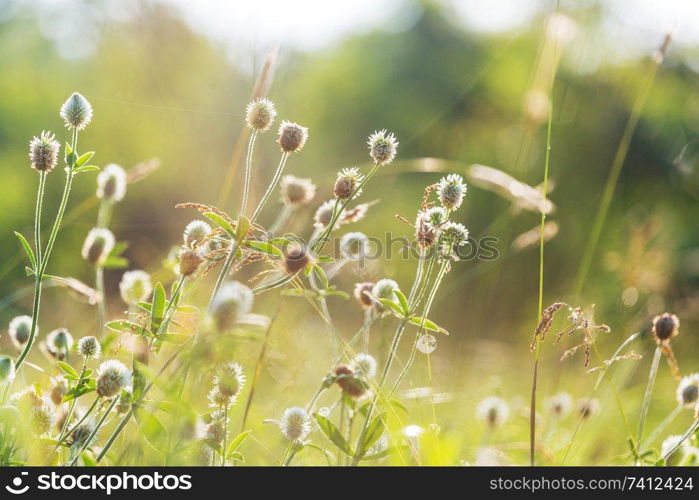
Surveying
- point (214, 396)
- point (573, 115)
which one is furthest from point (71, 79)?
point (214, 396)

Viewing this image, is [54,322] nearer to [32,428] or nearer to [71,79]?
[32,428]

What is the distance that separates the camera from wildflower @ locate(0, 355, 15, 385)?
1411mm

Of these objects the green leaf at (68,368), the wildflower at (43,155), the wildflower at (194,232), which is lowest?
the green leaf at (68,368)

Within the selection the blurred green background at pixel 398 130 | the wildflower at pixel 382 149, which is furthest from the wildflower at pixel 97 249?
the blurred green background at pixel 398 130

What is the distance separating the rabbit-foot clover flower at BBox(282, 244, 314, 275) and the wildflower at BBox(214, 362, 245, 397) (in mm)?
240

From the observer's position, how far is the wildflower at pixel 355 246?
6.38 feet

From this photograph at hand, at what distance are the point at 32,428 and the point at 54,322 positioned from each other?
7.48 feet

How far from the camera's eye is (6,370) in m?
1.42

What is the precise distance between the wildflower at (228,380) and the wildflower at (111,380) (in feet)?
0.60

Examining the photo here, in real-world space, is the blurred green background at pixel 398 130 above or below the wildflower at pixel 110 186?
above

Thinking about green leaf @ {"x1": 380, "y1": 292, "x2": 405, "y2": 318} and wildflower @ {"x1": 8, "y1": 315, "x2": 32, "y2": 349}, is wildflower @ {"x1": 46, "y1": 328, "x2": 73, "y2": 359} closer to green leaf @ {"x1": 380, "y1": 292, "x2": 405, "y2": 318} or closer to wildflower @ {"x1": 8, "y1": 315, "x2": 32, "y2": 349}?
wildflower @ {"x1": 8, "y1": 315, "x2": 32, "y2": 349}

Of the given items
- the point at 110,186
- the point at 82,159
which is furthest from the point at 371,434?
the point at 110,186

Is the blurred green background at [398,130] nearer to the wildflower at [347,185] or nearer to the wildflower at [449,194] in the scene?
the wildflower at [449,194]

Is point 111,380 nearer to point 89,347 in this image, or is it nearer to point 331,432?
point 89,347
